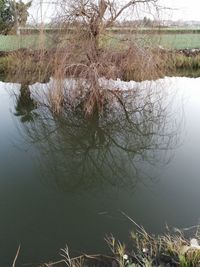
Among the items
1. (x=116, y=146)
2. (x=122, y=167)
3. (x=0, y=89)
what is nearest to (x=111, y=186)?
(x=122, y=167)

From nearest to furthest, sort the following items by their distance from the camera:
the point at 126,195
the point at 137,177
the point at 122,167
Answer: the point at 126,195, the point at 137,177, the point at 122,167

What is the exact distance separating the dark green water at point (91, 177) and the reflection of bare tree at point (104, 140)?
0.01 meters

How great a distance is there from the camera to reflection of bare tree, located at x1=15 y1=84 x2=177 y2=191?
4.71 meters

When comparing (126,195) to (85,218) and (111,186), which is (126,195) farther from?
(85,218)

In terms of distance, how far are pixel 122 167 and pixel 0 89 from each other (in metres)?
6.04

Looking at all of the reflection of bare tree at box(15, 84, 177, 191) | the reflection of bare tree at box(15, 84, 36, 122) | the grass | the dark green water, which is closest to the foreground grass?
the dark green water

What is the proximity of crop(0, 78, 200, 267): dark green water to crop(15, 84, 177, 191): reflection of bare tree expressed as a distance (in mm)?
14

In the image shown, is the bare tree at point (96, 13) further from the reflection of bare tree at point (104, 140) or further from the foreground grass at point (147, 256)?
the foreground grass at point (147, 256)

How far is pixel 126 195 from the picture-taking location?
4117 mm

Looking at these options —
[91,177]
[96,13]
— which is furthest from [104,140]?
[96,13]

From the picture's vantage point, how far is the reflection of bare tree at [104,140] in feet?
15.5

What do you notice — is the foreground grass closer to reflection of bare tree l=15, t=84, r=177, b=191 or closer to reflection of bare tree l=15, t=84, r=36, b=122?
reflection of bare tree l=15, t=84, r=177, b=191

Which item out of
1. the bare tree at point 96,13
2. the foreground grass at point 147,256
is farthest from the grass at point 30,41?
the foreground grass at point 147,256

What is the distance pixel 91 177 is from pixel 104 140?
4.69 feet
